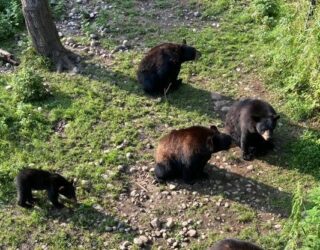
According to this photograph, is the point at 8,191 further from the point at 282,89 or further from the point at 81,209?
the point at 282,89

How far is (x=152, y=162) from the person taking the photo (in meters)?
9.91

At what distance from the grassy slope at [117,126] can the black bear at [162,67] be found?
0.80ft

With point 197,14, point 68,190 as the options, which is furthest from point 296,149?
point 197,14

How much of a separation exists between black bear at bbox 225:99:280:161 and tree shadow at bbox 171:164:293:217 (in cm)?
57

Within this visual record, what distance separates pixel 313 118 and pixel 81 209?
4.47 m

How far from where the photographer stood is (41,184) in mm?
8789

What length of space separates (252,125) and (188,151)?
1.18m

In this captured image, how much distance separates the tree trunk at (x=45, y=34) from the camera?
11969mm

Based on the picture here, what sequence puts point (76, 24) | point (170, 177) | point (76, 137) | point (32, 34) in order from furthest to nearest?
point (76, 24)
point (32, 34)
point (76, 137)
point (170, 177)

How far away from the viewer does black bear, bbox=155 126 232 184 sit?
363 inches

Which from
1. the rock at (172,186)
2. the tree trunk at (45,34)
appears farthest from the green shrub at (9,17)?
the rock at (172,186)

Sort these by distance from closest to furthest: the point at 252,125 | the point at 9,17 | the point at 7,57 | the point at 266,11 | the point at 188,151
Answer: the point at 188,151 < the point at 252,125 < the point at 7,57 < the point at 266,11 < the point at 9,17

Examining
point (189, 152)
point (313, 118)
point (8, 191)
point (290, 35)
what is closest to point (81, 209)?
point (8, 191)

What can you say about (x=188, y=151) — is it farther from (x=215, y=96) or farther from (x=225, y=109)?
(x=215, y=96)
